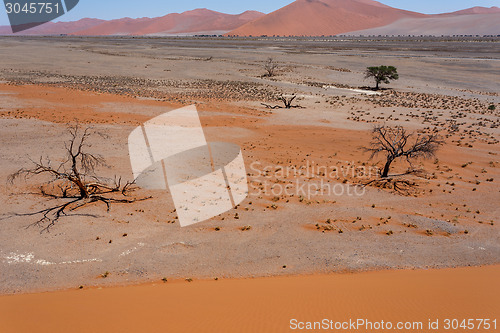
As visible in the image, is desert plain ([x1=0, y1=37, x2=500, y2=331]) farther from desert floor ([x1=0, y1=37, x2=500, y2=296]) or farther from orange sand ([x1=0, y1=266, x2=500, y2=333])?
orange sand ([x1=0, y1=266, x2=500, y2=333])

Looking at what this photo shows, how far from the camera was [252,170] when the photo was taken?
605 inches

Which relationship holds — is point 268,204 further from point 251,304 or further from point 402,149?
point 402,149

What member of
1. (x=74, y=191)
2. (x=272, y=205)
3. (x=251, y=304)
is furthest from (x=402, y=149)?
(x=74, y=191)

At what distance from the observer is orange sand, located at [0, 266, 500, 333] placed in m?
6.44

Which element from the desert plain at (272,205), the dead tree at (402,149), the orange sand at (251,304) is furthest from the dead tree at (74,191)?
the dead tree at (402,149)

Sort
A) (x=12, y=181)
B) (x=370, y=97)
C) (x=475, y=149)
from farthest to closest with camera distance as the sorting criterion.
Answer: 1. (x=370, y=97)
2. (x=475, y=149)
3. (x=12, y=181)

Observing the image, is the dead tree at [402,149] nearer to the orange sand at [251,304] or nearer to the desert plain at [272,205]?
the desert plain at [272,205]

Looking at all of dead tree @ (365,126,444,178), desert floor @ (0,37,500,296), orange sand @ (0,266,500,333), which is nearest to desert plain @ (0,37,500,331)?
desert floor @ (0,37,500,296)

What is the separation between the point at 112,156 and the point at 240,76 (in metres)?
36.7

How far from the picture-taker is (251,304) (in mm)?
7105

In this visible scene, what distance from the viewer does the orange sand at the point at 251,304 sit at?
6.44 m

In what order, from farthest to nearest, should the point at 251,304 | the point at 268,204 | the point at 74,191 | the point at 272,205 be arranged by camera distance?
the point at 74,191 < the point at 268,204 < the point at 272,205 < the point at 251,304

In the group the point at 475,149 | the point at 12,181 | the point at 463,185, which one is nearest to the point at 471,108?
the point at 475,149

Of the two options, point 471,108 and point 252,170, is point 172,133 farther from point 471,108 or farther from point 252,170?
point 471,108
